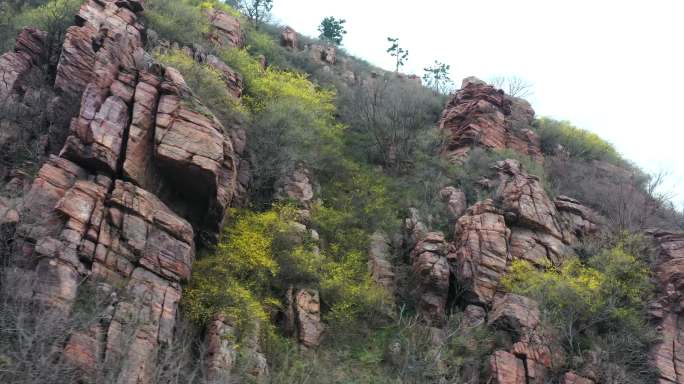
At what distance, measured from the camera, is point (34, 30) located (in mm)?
19500

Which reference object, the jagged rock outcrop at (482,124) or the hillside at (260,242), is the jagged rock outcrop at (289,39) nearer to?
the hillside at (260,242)

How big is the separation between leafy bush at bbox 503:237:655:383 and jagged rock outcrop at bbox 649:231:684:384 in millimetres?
348

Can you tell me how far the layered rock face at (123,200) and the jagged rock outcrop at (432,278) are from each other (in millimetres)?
7433

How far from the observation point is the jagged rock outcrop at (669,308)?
16.9m

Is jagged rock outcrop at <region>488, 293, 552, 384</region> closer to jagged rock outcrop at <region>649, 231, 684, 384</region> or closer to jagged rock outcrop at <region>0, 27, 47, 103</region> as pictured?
jagged rock outcrop at <region>649, 231, 684, 384</region>

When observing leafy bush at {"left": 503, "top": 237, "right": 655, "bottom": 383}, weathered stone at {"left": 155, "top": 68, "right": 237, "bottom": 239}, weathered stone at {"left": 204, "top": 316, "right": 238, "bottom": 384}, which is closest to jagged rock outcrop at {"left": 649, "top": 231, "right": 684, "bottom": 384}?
leafy bush at {"left": 503, "top": 237, "right": 655, "bottom": 383}

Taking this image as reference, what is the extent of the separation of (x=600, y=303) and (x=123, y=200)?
1536cm

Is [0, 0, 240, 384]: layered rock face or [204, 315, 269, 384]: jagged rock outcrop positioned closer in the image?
[0, 0, 240, 384]: layered rock face

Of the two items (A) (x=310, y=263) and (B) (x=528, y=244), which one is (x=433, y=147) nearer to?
(B) (x=528, y=244)

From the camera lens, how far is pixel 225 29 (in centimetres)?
3178

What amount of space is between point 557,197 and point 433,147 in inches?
276

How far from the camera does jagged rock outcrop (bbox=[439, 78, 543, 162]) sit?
96.6 ft

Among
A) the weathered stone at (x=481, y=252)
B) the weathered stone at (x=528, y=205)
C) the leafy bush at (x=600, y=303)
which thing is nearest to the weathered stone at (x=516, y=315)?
the leafy bush at (x=600, y=303)

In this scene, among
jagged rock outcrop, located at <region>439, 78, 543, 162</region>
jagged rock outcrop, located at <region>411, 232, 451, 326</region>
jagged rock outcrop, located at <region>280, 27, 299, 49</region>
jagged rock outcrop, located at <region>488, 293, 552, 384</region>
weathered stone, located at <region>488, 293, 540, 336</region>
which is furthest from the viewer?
jagged rock outcrop, located at <region>280, 27, 299, 49</region>
